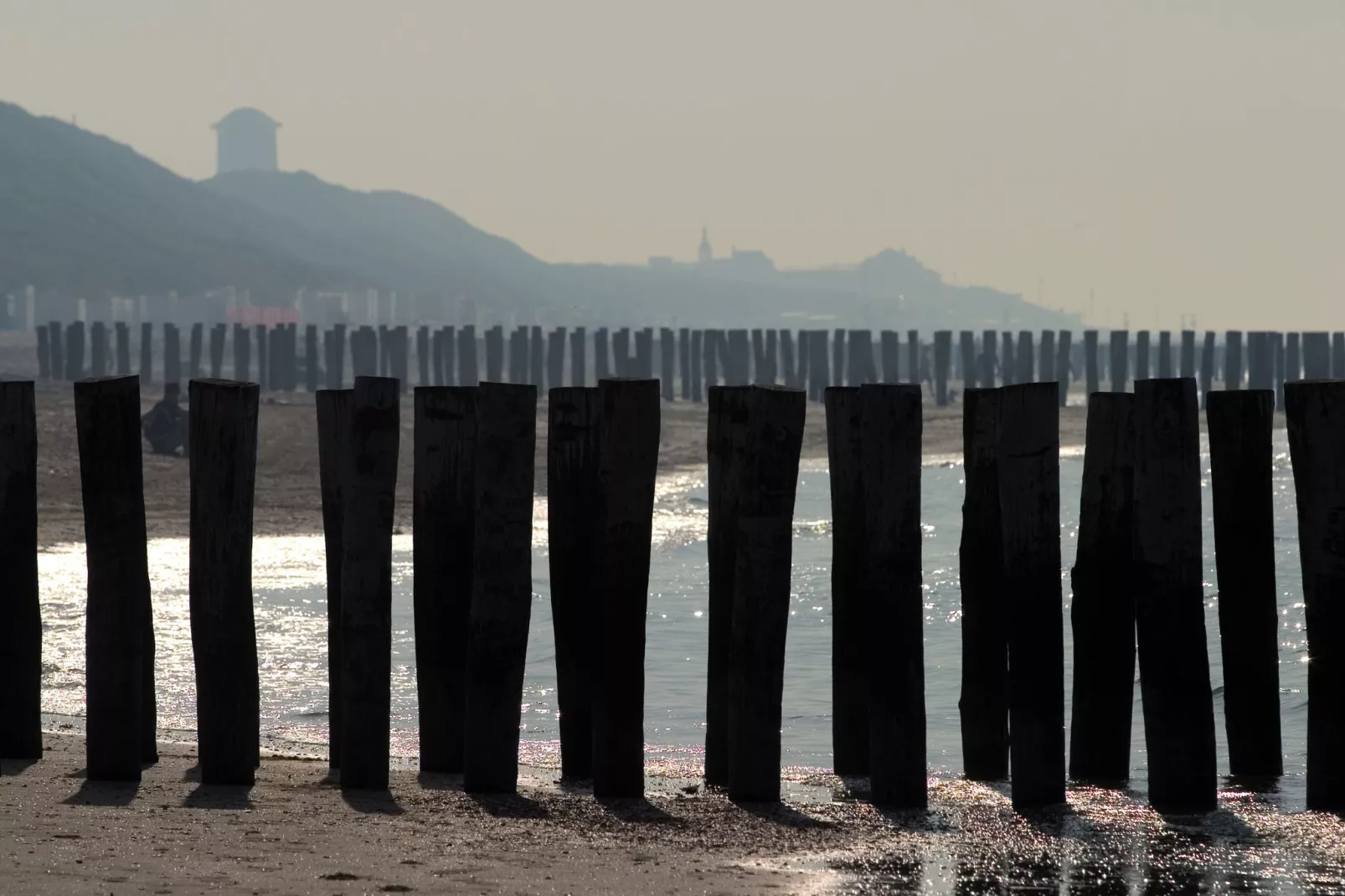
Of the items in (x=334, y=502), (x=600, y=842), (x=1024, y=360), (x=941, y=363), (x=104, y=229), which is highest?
(x=104, y=229)

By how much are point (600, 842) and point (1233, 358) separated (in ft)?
173

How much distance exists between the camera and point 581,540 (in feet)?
21.1

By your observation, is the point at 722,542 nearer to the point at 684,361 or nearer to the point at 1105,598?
the point at 1105,598

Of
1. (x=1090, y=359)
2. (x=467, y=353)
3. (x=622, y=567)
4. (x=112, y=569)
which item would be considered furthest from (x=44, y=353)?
(x=622, y=567)

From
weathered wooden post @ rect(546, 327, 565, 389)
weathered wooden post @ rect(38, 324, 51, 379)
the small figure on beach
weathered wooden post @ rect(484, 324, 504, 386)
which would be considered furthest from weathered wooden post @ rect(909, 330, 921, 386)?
the small figure on beach

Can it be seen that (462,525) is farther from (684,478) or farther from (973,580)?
(684,478)

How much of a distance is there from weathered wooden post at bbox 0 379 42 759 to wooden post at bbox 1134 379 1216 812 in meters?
3.91

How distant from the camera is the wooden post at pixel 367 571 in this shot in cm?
630

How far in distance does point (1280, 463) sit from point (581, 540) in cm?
3681

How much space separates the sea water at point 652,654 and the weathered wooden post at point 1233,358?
105 feet

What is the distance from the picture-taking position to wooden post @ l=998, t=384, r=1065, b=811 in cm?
615

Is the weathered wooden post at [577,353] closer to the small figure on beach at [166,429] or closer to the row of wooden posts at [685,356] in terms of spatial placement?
the row of wooden posts at [685,356]

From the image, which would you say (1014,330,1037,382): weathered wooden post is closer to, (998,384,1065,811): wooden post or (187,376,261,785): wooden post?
(998,384,1065,811): wooden post

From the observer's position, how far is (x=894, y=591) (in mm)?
6102
